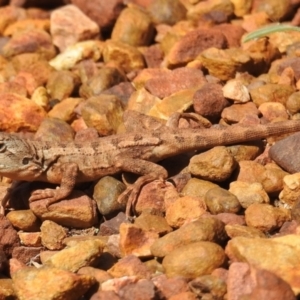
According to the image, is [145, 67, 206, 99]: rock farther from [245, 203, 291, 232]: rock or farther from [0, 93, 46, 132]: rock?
[245, 203, 291, 232]: rock

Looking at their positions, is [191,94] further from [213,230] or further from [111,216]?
[213,230]

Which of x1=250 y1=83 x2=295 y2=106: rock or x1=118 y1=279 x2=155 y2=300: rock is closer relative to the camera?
x1=118 y1=279 x2=155 y2=300: rock

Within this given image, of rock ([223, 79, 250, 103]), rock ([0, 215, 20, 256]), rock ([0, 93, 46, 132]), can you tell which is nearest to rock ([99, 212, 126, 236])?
rock ([0, 215, 20, 256])

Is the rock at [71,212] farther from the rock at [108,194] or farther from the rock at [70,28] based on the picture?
the rock at [70,28]

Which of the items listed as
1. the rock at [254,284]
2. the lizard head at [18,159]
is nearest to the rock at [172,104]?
the lizard head at [18,159]

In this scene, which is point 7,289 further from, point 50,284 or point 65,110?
point 65,110

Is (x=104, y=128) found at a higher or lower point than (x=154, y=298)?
lower

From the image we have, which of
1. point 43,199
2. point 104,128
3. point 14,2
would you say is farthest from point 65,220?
point 14,2
